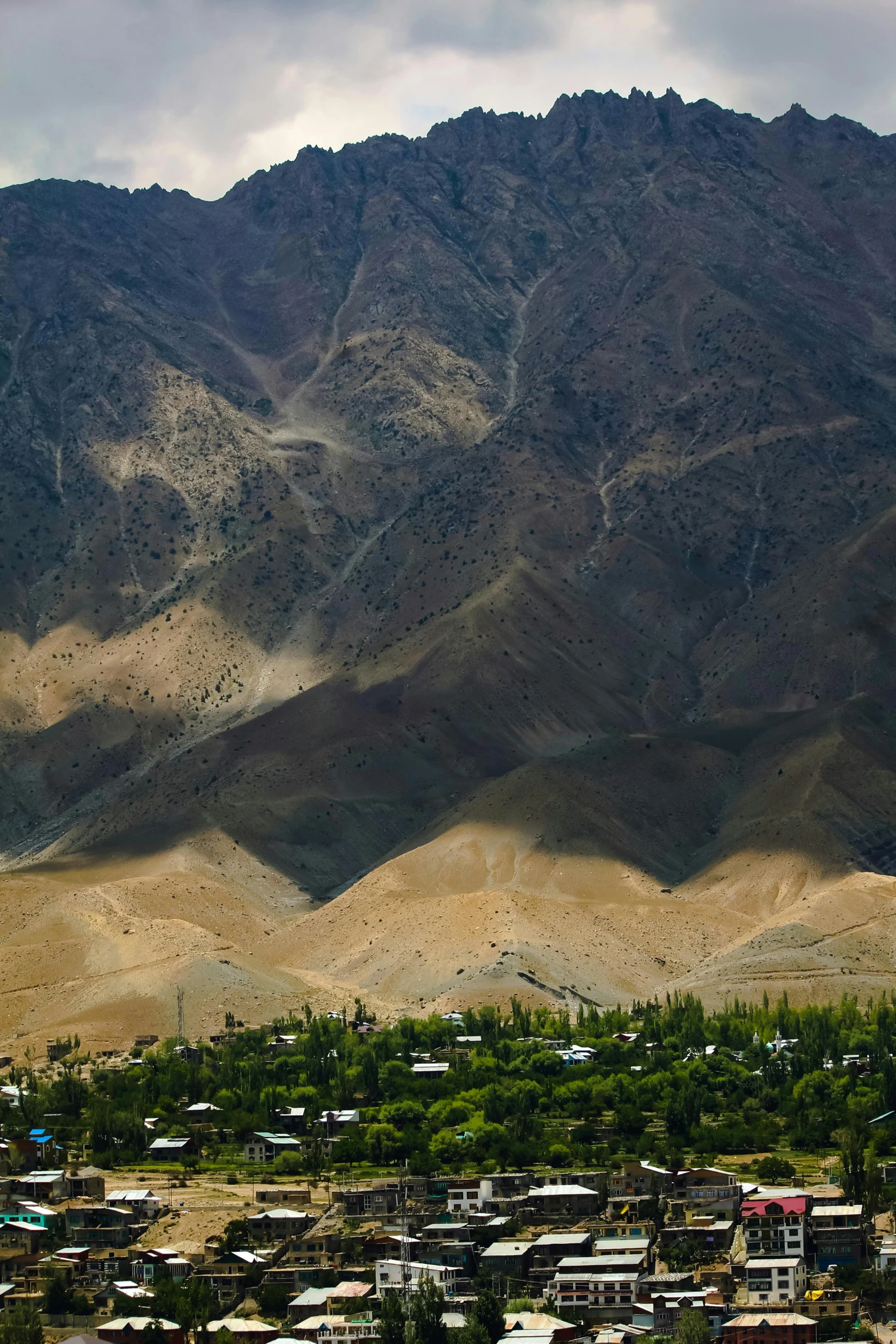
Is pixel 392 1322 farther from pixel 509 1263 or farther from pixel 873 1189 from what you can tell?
pixel 873 1189

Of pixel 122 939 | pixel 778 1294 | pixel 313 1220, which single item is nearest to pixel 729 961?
pixel 122 939

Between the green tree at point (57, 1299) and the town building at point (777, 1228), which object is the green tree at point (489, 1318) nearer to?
the town building at point (777, 1228)

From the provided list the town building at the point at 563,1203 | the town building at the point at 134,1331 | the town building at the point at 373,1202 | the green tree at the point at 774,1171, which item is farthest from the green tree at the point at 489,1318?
the green tree at the point at 774,1171

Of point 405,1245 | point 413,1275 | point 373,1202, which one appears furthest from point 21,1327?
point 373,1202

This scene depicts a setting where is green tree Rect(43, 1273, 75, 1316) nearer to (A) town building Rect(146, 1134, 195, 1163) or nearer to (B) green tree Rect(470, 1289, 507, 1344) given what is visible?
(B) green tree Rect(470, 1289, 507, 1344)

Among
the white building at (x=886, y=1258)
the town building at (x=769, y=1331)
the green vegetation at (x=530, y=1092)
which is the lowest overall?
the town building at (x=769, y=1331)

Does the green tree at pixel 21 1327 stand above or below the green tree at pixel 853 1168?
below

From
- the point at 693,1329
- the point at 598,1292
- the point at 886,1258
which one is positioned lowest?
the point at 693,1329
